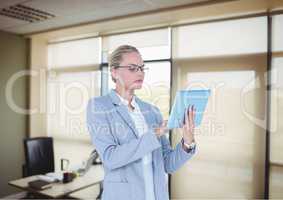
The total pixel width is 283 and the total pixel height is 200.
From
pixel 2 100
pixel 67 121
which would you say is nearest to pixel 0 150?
pixel 2 100

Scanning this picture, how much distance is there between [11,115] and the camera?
167 inches

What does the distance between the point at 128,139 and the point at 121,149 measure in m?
0.09

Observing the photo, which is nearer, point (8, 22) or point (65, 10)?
point (65, 10)

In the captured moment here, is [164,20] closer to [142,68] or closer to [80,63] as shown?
[80,63]

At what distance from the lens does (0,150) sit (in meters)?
4.07

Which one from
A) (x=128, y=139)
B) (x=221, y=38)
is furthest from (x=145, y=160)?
(x=221, y=38)

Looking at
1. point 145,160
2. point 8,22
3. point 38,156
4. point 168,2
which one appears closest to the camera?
point 145,160

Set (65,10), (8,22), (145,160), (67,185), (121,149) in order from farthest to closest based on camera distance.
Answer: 1. (8,22)
2. (65,10)
3. (67,185)
4. (145,160)
5. (121,149)

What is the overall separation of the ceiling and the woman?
1700 millimetres

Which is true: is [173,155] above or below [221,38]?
below

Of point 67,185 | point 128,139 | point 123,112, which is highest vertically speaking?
point 123,112

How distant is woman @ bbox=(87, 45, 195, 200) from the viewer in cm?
121

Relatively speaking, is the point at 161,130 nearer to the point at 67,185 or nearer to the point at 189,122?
the point at 189,122

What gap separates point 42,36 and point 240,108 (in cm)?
323
